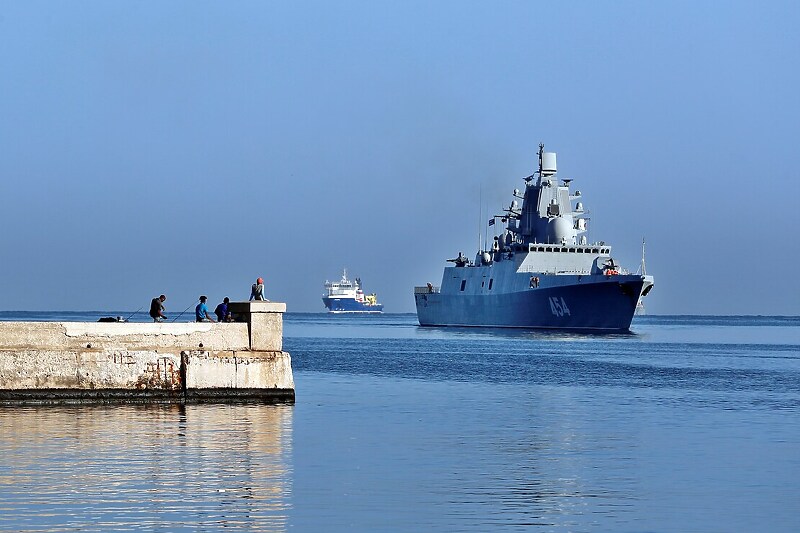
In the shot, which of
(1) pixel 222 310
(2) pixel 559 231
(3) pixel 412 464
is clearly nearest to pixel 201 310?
(1) pixel 222 310

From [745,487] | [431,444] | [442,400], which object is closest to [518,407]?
[442,400]

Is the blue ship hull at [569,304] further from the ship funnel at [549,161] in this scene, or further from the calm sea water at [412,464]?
the calm sea water at [412,464]

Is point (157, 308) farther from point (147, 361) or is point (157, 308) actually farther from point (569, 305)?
point (569, 305)

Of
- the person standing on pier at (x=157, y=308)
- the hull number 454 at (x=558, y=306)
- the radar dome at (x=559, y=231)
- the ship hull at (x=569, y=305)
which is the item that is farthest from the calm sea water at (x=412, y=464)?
the radar dome at (x=559, y=231)

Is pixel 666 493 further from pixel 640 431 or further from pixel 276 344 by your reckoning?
pixel 276 344

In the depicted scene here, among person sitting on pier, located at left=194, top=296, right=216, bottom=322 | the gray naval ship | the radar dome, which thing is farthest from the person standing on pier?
the radar dome

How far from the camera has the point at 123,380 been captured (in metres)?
23.2

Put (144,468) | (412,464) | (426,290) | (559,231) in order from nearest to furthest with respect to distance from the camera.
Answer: (144,468), (412,464), (559,231), (426,290)

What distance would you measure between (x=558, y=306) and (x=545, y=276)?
247 centimetres

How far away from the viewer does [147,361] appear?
23.4 m

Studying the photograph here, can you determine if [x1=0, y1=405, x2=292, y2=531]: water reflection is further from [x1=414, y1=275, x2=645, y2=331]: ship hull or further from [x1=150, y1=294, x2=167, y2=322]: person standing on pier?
[x1=414, y1=275, x2=645, y2=331]: ship hull

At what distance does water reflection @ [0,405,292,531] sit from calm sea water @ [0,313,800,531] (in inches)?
1.3

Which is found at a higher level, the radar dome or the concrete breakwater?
the radar dome

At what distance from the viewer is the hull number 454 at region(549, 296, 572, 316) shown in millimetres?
81938
